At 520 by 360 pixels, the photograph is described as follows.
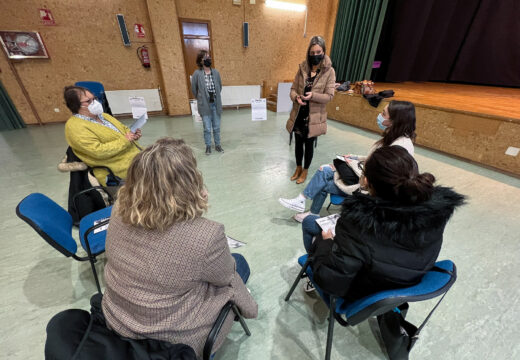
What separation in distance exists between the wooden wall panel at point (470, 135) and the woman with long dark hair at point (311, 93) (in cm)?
260

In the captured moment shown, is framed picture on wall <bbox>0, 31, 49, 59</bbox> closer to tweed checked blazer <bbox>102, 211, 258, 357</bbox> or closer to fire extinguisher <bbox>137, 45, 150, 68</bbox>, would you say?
fire extinguisher <bbox>137, 45, 150, 68</bbox>

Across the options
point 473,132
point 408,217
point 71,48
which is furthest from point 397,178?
point 71,48

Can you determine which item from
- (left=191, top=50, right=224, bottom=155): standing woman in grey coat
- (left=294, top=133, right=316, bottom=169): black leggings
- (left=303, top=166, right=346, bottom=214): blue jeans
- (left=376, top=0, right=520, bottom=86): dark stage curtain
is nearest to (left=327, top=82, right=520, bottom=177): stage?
(left=294, top=133, right=316, bottom=169): black leggings

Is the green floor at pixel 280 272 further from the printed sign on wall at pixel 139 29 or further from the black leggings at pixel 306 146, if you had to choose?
the printed sign on wall at pixel 139 29

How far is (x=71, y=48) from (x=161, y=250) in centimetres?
627

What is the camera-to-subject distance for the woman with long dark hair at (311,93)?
2.15 metres

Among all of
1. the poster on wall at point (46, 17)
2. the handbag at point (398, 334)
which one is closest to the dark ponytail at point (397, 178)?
the handbag at point (398, 334)

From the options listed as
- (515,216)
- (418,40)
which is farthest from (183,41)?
(418,40)

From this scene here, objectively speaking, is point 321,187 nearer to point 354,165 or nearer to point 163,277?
point 354,165

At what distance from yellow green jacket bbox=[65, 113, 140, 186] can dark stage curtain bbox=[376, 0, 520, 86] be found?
8.87 m

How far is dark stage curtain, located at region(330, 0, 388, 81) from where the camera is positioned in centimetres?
533

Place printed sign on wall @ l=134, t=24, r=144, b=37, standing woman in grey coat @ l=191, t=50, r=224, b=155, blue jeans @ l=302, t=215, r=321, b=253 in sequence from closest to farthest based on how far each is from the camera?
blue jeans @ l=302, t=215, r=321, b=253
standing woman in grey coat @ l=191, t=50, r=224, b=155
printed sign on wall @ l=134, t=24, r=144, b=37

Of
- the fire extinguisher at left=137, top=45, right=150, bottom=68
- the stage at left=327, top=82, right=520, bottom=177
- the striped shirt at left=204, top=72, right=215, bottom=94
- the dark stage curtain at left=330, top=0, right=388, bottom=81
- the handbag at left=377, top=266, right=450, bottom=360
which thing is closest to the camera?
the handbag at left=377, top=266, right=450, bottom=360

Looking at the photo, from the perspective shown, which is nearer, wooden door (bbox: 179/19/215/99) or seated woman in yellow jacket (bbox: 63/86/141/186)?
seated woman in yellow jacket (bbox: 63/86/141/186)
